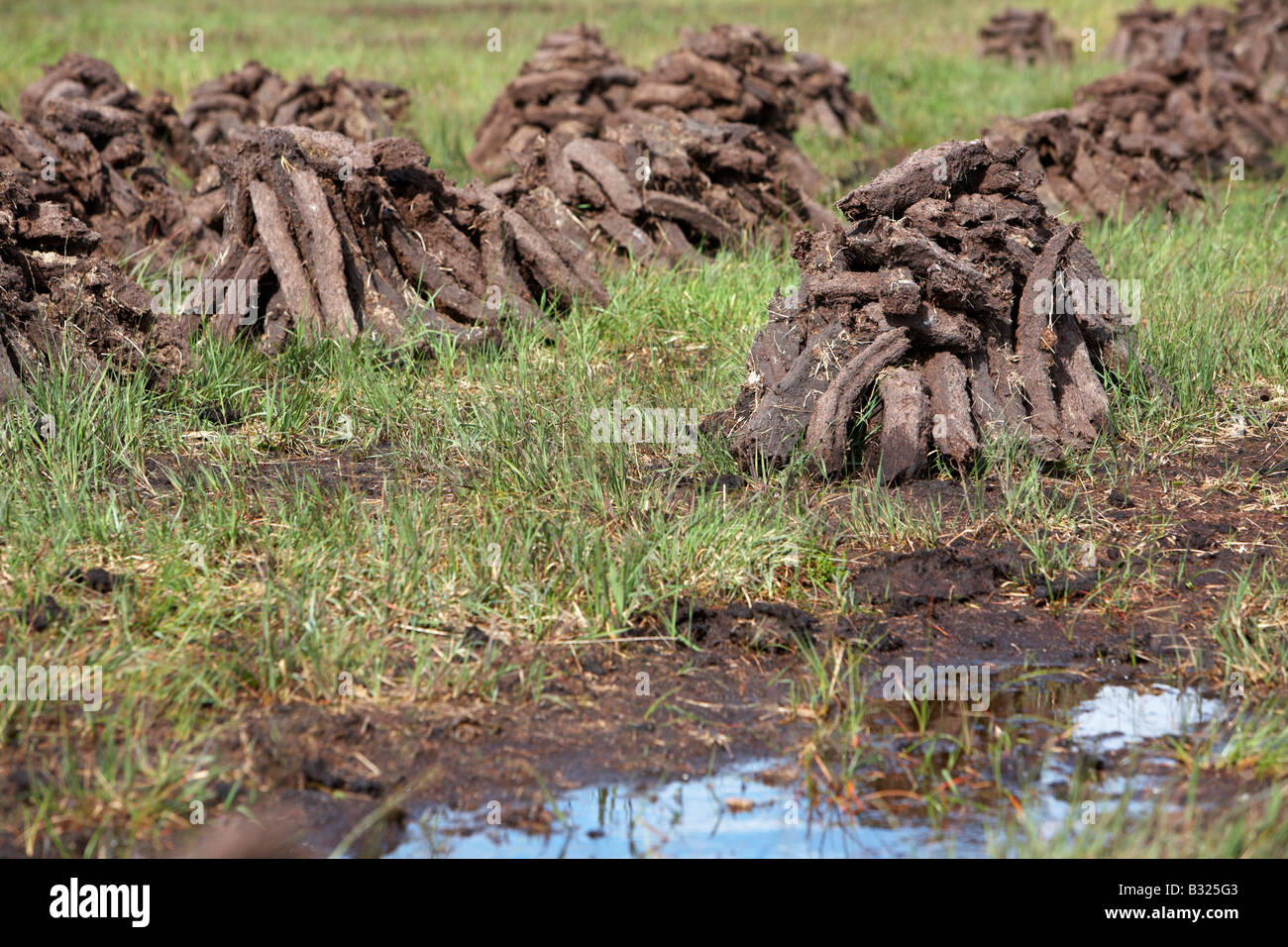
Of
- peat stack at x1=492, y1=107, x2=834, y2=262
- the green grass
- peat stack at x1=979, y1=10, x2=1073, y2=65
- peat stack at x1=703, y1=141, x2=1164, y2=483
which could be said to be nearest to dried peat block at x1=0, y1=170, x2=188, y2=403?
the green grass

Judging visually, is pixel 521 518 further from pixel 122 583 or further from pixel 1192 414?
pixel 1192 414

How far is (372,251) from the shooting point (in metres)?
7.21

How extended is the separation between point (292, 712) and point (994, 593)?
2605 millimetres

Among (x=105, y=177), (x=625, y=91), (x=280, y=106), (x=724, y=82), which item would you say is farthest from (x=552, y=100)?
(x=105, y=177)

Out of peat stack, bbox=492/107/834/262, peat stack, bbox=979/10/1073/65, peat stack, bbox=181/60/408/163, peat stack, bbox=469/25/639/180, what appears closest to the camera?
peat stack, bbox=492/107/834/262

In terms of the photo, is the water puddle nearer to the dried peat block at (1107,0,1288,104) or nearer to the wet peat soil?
the wet peat soil

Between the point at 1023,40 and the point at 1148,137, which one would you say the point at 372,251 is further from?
the point at 1023,40

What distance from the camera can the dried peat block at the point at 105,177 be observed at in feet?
26.9

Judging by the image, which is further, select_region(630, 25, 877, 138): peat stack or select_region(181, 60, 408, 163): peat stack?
select_region(181, 60, 408, 163): peat stack

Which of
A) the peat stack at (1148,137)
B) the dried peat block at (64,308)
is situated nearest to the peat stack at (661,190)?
the peat stack at (1148,137)

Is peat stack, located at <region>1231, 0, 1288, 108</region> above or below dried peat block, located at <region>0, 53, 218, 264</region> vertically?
above

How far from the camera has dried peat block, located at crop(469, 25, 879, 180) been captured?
1057cm

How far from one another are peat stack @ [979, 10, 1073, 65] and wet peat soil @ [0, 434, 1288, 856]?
46.5ft
